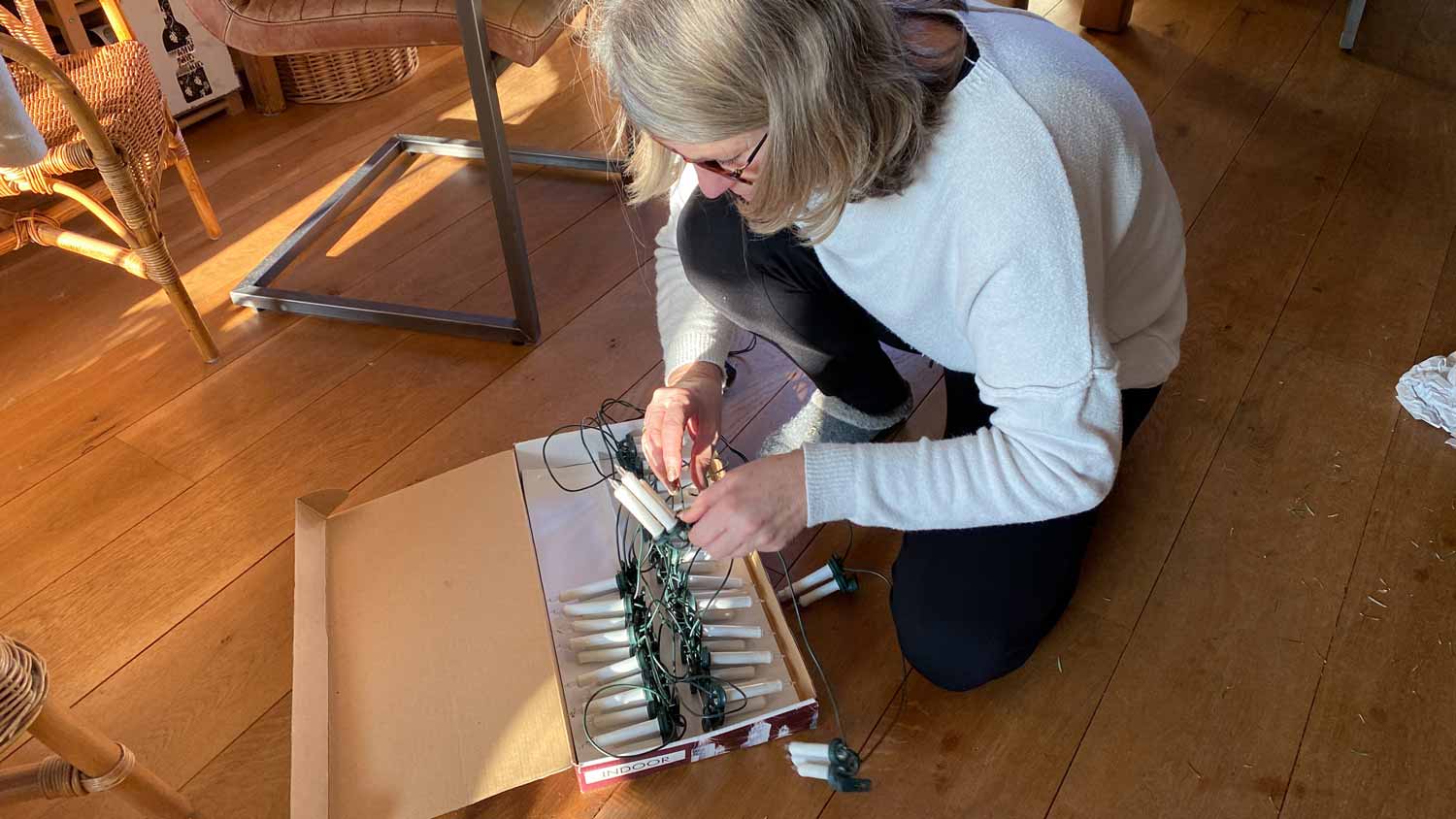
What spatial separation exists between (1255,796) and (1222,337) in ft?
2.65

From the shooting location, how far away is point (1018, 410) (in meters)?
0.87

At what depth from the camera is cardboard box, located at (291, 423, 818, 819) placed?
1.03 m

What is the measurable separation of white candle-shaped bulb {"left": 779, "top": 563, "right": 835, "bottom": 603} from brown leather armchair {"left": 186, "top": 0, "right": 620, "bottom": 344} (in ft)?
2.17

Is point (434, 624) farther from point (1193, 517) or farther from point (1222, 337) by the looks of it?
point (1222, 337)

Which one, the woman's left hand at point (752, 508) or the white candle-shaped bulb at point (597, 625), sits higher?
the woman's left hand at point (752, 508)

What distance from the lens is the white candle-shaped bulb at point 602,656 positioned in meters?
1.13

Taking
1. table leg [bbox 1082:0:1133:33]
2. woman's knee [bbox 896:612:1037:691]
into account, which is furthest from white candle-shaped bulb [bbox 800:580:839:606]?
table leg [bbox 1082:0:1133:33]

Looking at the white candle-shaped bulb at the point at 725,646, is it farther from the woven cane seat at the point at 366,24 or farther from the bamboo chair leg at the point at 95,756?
the woven cane seat at the point at 366,24

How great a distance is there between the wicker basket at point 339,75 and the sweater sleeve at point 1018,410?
1787 mm

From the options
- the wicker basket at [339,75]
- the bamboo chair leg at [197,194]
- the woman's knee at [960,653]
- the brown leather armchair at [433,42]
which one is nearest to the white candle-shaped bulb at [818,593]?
the woman's knee at [960,653]

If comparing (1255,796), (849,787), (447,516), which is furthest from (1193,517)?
(447,516)

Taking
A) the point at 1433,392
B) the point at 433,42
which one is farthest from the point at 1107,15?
the point at 433,42

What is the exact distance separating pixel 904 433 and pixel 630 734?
0.65m

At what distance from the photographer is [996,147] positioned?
805 mm
